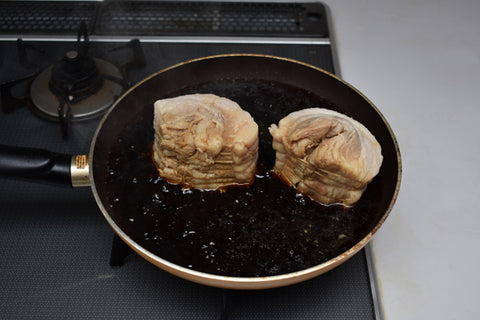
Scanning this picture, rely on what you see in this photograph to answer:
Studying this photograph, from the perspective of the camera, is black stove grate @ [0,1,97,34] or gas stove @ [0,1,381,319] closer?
gas stove @ [0,1,381,319]

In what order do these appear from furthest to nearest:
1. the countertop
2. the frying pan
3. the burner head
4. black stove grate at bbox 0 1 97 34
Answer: black stove grate at bbox 0 1 97 34 < the burner head < the countertop < the frying pan

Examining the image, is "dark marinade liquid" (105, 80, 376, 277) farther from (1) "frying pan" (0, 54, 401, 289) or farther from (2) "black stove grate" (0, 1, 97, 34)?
(2) "black stove grate" (0, 1, 97, 34)

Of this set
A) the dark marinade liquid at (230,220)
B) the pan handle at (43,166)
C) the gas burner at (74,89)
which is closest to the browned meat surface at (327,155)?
the dark marinade liquid at (230,220)

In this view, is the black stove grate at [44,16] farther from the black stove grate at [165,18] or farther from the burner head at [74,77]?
the burner head at [74,77]

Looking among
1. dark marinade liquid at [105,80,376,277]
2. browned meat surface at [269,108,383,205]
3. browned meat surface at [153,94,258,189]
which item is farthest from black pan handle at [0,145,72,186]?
browned meat surface at [269,108,383,205]

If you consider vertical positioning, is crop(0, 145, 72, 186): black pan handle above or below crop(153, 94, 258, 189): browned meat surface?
below

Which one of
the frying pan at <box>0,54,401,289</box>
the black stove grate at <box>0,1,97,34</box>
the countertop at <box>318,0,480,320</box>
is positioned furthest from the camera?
the black stove grate at <box>0,1,97,34</box>

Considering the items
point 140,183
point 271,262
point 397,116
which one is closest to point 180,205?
point 140,183

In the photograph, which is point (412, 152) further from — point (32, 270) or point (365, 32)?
point (32, 270)
